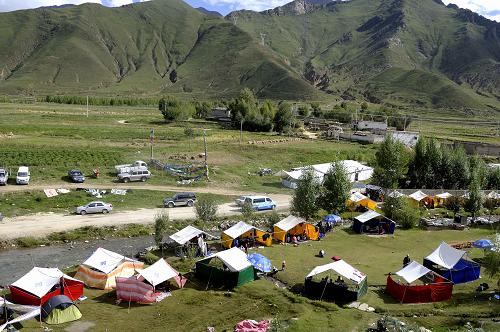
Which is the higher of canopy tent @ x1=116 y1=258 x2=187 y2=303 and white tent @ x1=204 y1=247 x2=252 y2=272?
white tent @ x1=204 y1=247 x2=252 y2=272

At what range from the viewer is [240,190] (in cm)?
5978

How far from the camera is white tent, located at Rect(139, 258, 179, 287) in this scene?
91.5 feet

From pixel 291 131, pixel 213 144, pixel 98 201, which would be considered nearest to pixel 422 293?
pixel 98 201

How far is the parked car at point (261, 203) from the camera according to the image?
2007 inches

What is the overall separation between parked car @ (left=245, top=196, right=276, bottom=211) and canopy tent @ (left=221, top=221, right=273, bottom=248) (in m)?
12.4

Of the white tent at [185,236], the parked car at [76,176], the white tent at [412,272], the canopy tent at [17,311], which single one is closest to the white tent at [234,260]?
the white tent at [185,236]

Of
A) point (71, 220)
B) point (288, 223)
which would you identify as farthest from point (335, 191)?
point (71, 220)

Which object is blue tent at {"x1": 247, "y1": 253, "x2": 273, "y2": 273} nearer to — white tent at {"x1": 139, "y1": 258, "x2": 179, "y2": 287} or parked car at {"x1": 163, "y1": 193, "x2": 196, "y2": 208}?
white tent at {"x1": 139, "y1": 258, "x2": 179, "y2": 287}

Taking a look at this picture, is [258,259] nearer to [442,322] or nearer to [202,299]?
[202,299]

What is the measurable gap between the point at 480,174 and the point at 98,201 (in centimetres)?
4562

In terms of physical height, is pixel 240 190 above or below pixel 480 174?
below

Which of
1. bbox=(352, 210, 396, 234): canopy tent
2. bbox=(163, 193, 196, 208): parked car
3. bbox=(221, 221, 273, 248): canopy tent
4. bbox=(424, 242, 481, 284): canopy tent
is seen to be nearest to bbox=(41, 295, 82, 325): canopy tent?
bbox=(221, 221, 273, 248): canopy tent

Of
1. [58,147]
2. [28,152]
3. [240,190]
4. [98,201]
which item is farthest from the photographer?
[58,147]

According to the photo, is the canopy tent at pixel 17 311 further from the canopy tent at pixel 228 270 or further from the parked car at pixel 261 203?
the parked car at pixel 261 203
